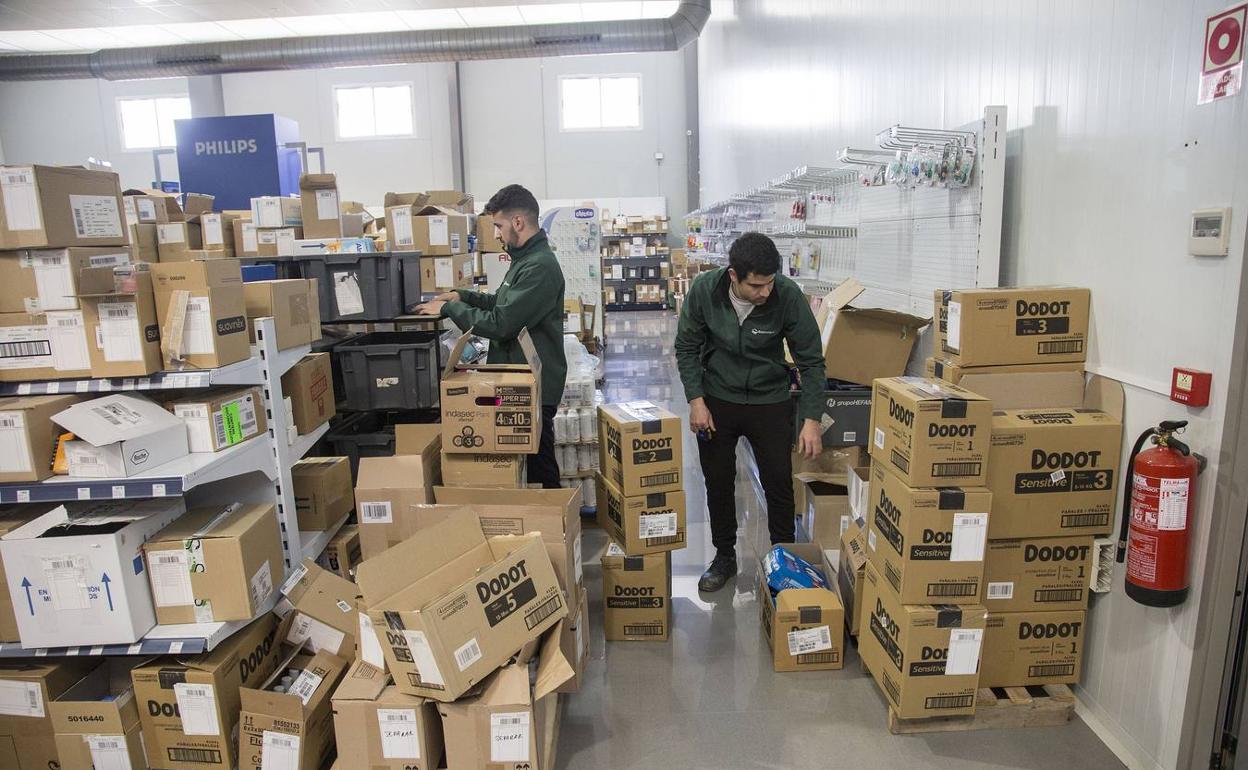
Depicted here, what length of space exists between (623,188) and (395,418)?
12084 mm

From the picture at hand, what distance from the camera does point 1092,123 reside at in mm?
2219

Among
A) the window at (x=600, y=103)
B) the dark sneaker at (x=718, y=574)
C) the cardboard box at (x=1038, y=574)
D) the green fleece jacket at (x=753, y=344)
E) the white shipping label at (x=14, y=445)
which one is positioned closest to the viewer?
the white shipping label at (x=14, y=445)

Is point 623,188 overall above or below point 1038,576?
above

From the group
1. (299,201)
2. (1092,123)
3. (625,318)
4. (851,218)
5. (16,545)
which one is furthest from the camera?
(625,318)

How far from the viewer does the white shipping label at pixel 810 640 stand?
104 inches

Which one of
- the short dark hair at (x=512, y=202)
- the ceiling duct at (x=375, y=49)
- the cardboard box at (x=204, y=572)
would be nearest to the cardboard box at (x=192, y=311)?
the cardboard box at (x=204, y=572)

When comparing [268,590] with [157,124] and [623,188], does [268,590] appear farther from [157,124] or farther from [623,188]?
[157,124]

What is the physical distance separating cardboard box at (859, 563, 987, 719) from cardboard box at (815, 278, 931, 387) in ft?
4.39

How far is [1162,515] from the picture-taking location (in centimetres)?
185

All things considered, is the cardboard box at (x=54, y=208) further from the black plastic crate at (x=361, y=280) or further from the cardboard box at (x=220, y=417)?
the black plastic crate at (x=361, y=280)

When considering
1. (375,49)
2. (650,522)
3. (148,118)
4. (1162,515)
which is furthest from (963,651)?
(148,118)

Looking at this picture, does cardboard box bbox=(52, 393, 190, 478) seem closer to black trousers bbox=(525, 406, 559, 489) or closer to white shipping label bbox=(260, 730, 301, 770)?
white shipping label bbox=(260, 730, 301, 770)

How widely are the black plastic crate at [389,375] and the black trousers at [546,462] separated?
0.52 meters

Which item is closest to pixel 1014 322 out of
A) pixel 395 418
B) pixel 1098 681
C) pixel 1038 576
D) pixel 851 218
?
pixel 1038 576
